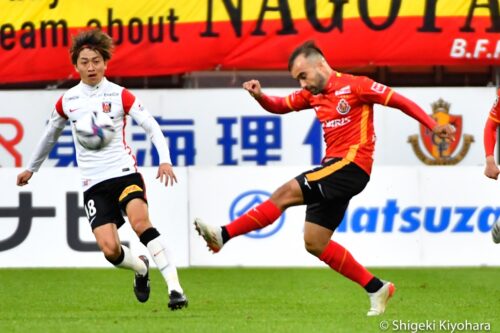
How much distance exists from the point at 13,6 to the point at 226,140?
10.7ft

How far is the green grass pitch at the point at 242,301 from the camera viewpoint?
9758 millimetres

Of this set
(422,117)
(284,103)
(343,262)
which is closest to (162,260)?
(343,262)

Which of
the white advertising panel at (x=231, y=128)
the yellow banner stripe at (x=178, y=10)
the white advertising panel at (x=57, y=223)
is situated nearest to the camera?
the white advertising panel at (x=57, y=223)

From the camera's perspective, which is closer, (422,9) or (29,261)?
(29,261)

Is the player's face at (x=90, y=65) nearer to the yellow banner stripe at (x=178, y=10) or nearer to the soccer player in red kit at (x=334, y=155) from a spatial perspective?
the soccer player in red kit at (x=334, y=155)

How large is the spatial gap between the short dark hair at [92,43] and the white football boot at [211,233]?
6.38ft

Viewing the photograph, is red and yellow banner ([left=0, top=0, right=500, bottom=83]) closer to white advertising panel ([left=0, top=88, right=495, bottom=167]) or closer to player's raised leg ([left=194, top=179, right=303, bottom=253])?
white advertising panel ([left=0, top=88, right=495, bottom=167])

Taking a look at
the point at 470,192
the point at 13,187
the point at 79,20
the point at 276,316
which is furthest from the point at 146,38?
the point at 276,316

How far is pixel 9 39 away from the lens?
1844cm

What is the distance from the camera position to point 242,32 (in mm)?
18438

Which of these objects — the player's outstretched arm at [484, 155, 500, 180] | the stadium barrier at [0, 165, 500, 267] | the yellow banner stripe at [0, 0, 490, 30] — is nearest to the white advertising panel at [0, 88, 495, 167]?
the yellow banner stripe at [0, 0, 490, 30]

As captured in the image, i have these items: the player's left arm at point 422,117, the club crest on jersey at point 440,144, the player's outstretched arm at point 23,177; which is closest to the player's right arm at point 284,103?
the player's left arm at point 422,117

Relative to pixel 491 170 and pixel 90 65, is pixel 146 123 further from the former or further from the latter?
pixel 491 170

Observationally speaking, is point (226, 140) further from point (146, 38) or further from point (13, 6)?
point (13, 6)
